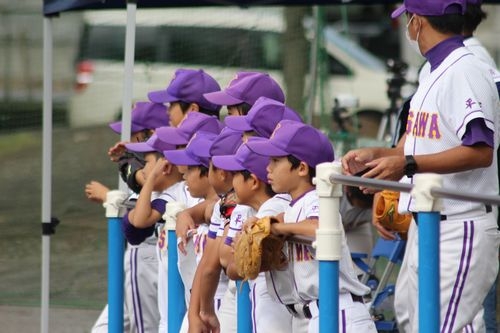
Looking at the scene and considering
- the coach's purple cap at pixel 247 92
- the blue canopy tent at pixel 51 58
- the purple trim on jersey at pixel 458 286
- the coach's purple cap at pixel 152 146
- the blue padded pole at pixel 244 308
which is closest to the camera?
the purple trim on jersey at pixel 458 286

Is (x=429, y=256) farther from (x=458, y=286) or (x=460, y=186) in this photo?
(x=460, y=186)

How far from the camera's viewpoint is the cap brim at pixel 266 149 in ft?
17.2

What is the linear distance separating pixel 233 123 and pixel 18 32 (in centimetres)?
535

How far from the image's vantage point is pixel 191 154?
6.36m

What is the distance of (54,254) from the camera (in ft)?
35.0

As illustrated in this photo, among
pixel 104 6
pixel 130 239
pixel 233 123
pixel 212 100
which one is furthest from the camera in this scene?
pixel 104 6

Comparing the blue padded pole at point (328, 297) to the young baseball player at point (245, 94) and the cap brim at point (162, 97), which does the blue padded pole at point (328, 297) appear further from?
the cap brim at point (162, 97)

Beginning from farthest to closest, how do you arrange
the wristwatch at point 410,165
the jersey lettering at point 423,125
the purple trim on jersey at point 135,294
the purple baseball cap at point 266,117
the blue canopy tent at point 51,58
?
the purple trim on jersey at point 135,294, the blue canopy tent at point 51,58, the purple baseball cap at point 266,117, the jersey lettering at point 423,125, the wristwatch at point 410,165

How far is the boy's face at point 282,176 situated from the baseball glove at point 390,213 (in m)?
0.92

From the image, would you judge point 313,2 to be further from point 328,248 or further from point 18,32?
point 328,248

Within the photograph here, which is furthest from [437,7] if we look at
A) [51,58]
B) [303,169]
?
[51,58]

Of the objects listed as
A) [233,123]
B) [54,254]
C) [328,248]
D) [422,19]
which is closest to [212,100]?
[233,123]

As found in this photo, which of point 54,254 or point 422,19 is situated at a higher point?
point 422,19

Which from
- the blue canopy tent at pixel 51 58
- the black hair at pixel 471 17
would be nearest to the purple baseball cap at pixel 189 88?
the blue canopy tent at pixel 51 58
